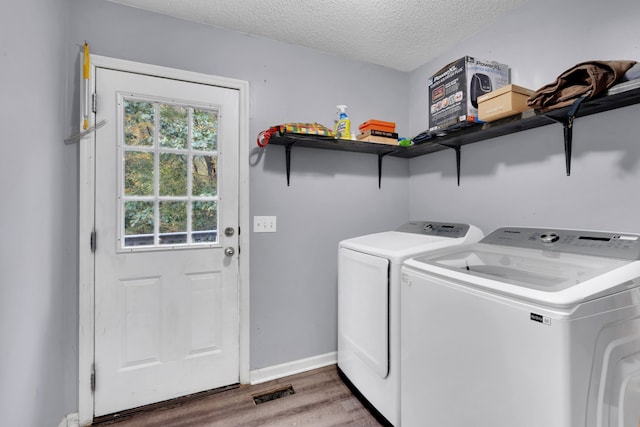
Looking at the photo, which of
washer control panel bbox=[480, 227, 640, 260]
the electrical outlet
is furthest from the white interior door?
washer control panel bbox=[480, 227, 640, 260]

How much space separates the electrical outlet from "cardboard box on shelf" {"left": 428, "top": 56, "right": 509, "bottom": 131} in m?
1.25

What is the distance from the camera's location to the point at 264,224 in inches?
83.7

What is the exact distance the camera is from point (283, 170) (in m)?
2.19

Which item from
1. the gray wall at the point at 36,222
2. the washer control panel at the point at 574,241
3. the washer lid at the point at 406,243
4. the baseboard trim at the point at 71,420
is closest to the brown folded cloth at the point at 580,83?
the washer control panel at the point at 574,241

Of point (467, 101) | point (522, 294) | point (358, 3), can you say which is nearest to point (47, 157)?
point (358, 3)

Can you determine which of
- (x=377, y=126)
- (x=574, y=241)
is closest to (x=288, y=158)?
(x=377, y=126)

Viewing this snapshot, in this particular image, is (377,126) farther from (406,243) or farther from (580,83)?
(580,83)

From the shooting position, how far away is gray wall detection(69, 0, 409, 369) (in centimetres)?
196

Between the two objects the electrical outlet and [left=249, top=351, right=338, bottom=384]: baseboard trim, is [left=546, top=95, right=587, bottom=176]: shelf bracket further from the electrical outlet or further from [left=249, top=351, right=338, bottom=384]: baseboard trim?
[left=249, top=351, right=338, bottom=384]: baseboard trim

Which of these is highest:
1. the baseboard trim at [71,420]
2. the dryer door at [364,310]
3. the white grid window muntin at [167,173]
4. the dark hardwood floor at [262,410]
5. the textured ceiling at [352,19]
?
the textured ceiling at [352,19]

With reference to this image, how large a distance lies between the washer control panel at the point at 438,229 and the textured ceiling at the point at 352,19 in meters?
1.32

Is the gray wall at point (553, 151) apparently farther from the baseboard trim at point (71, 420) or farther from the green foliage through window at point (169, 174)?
the baseboard trim at point (71, 420)

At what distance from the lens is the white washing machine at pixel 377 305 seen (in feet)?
5.23

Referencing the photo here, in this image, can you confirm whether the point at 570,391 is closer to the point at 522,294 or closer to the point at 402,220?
the point at 522,294
